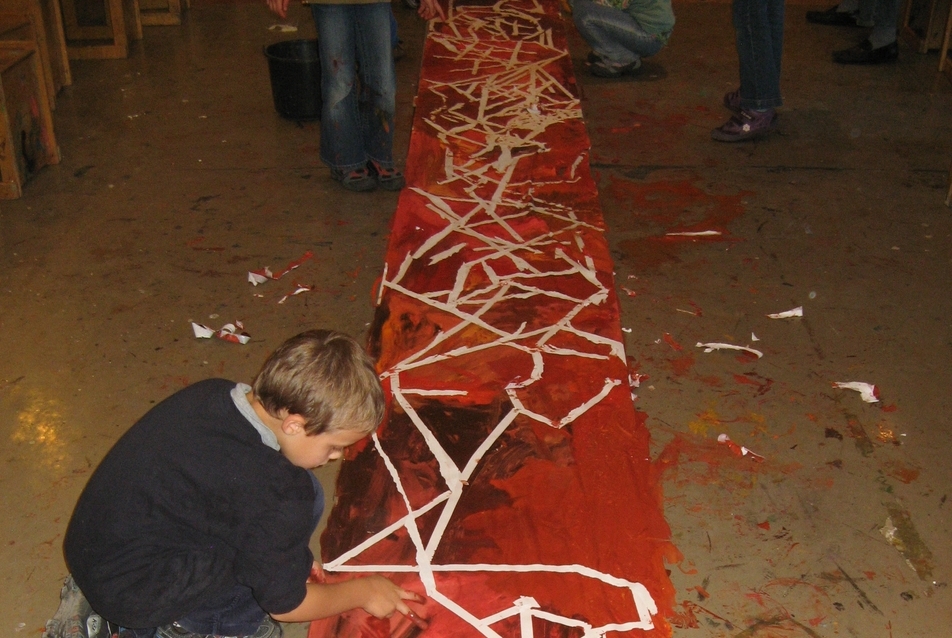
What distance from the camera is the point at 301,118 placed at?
4.06 meters

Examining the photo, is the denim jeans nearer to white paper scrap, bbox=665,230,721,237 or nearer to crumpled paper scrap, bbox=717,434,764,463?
crumpled paper scrap, bbox=717,434,764,463

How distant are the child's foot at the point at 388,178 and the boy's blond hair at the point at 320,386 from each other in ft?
6.93

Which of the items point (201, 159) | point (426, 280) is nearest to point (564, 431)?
point (426, 280)

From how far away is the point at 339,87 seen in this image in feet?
10.9

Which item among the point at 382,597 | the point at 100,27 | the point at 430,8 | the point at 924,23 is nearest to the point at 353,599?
the point at 382,597

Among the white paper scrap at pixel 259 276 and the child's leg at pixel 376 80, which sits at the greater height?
the child's leg at pixel 376 80

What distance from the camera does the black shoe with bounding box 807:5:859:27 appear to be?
213 inches

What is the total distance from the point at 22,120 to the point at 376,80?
138 cm

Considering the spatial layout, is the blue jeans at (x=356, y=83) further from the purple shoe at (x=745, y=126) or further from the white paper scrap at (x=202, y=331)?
the purple shoe at (x=745, y=126)

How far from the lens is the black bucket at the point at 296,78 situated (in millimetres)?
3926

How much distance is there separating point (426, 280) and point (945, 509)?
1.60m

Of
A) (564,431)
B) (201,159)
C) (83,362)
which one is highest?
(201,159)

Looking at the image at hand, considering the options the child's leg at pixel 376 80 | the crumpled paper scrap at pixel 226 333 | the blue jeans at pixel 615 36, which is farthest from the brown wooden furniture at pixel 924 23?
the crumpled paper scrap at pixel 226 333

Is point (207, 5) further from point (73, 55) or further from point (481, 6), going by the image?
point (481, 6)
